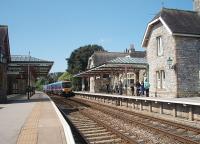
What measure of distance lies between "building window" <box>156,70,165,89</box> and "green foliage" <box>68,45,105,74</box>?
180 ft

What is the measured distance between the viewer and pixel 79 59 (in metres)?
85.2

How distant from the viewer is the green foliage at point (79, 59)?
8362 cm

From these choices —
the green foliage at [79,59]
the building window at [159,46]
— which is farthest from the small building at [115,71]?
the green foliage at [79,59]

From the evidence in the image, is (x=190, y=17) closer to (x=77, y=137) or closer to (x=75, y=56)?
(x=77, y=137)

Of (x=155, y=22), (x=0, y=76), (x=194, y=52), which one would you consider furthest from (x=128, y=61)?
(x=0, y=76)

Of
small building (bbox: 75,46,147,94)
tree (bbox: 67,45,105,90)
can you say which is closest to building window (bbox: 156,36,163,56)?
small building (bbox: 75,46,147,94)

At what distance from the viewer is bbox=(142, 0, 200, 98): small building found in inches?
987

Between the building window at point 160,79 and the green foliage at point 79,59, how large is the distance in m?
55.0

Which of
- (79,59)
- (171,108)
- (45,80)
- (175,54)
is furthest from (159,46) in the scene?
(45,80)

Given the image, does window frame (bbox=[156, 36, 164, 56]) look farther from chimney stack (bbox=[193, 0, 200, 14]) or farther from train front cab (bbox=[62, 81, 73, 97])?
train front cab (bbox=[62, 81, 73, 97])

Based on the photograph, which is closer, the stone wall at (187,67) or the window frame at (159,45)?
the stone wall at (187,67)

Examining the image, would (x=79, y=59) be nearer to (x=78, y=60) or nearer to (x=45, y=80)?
(x=78, y=60)

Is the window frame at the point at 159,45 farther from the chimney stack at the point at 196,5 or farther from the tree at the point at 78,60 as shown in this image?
the tree at the point at 78,60

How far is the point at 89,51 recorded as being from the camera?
8750 cm
